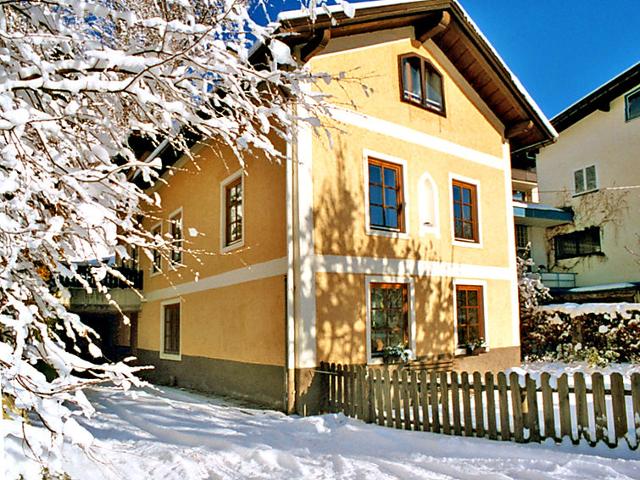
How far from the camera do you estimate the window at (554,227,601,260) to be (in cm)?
2198

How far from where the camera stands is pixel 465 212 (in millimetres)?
12453

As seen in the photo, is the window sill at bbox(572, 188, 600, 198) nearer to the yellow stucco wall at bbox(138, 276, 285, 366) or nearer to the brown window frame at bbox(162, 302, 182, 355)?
the yellow stucco wall at bbox(138, 276, 285, 366)

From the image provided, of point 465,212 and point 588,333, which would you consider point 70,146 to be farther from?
point 588,333

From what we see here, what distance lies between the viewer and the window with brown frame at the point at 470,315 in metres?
11.7

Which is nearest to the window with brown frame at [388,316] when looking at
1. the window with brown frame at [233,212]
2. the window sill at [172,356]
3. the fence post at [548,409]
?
the window with brown frame at [233,212]

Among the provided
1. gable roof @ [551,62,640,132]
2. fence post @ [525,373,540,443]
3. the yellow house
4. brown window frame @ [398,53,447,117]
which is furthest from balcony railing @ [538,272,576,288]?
fence post @ [525,373,540,443]

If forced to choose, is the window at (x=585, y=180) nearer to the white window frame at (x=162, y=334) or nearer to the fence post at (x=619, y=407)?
the white window frame at (x=162, y=334)

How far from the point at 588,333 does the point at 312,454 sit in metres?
11.4

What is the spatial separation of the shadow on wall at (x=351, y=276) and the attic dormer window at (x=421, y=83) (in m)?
1.99

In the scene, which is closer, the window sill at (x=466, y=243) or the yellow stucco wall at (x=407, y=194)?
the yellow stucco wall at (x=407, y=194)

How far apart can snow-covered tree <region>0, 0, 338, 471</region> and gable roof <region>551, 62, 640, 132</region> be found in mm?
21580

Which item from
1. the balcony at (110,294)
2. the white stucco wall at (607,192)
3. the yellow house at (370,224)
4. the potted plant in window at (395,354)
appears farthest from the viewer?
the white stucco wall at (607,192)

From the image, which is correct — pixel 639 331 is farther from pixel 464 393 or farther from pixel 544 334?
pixel 464 393

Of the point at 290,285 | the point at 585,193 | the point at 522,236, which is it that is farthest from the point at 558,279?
the point at 290,285
